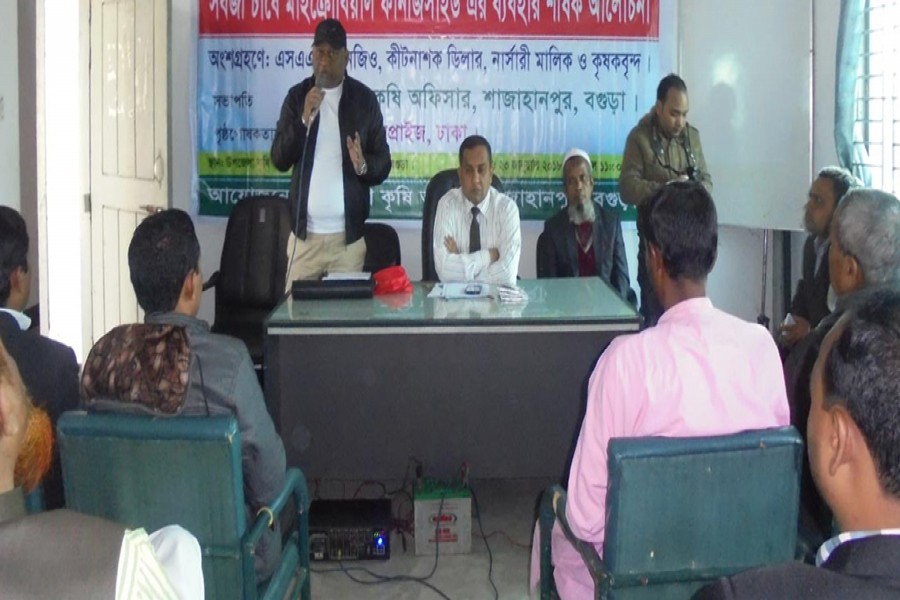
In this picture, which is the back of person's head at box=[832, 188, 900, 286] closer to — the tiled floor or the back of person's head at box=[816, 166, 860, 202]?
the back of person's head at box=[816, 166, 860, 202]

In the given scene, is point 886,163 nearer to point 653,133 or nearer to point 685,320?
point 653,133

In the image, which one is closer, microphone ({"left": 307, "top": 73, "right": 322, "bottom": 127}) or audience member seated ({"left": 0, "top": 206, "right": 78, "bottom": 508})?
audience member seated ({"left": 0, "top": 206, "right": 78, "bottom": 508})

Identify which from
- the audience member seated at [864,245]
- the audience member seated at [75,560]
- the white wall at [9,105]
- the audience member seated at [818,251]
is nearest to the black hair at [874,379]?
the audience member seated at [75,560]

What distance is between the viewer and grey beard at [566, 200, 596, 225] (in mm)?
5047

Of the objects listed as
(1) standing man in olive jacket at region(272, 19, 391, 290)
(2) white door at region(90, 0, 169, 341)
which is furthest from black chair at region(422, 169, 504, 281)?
(2) white door at region(90, 0, 169, 341)

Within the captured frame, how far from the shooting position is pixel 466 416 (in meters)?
3.91

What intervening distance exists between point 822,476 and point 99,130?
5141mm

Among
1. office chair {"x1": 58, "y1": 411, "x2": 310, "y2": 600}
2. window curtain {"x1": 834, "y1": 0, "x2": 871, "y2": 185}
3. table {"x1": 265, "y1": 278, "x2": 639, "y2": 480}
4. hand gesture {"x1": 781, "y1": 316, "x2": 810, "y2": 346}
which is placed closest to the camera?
office chair {"x1": 58, "y1": 411, "x2": 310, "y2": 600}

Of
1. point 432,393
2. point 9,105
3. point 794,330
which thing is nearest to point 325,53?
point 432,393

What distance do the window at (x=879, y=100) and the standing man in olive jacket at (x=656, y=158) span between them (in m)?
0.73

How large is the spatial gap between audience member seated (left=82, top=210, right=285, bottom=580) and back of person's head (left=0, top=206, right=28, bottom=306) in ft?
1.38

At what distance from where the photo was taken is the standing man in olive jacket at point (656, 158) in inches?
203

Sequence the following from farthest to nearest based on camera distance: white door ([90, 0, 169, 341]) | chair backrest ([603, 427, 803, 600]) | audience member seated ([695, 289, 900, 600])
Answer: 1. white door ([90, 0, 169, 341])
2. chair backrest ([603, 427, 803, 600])
3. audience member seated ([695, 289, 900, 600])

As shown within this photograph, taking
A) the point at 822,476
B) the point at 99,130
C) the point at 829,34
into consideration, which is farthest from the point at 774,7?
the point at 822,476
